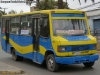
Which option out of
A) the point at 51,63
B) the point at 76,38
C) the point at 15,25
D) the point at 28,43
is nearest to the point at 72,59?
the point at 76,38

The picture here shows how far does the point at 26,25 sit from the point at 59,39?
352 centimetres

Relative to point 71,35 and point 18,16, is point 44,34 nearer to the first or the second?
point 71,35

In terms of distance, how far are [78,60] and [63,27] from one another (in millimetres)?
1533

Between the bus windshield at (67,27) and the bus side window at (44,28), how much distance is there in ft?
0.97

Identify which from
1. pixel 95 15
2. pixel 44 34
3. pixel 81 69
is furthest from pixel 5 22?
pixel 95 15

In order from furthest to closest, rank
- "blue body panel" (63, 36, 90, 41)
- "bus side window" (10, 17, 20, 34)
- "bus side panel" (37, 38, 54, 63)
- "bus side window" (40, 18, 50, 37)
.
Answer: "bus side window" (10, 17, 20, 34) < "bus side window" (40, 18, 50, 37) < "bus side panel" (37, 38, 54, 63) < "blue body panel" (63, 36, 90, 41)

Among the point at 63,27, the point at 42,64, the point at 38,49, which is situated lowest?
the point at 42,64

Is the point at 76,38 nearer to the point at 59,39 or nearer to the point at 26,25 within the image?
the point at 59,39

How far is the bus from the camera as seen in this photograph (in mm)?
10615

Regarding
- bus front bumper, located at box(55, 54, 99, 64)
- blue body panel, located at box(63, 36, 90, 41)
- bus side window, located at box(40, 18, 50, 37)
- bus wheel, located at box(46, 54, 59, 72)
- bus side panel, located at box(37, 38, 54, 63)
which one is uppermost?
bus side window, located at box(40, 18, 50, 37)

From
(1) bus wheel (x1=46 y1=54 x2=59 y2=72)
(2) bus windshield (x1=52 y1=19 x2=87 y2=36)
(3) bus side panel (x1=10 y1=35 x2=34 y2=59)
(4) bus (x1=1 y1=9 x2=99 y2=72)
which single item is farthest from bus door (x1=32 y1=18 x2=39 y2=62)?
(2) bus windshield (x1=52 y1=19 x2=87 y2=36)

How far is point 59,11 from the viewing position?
37.3ft

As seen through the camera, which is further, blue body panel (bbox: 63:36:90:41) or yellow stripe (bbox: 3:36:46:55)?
yellow stripe (bbox: 3:36:46:55)

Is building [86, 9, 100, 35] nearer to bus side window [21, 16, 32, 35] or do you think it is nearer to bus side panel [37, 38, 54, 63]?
bus side window [21, 16, 32, 35]
